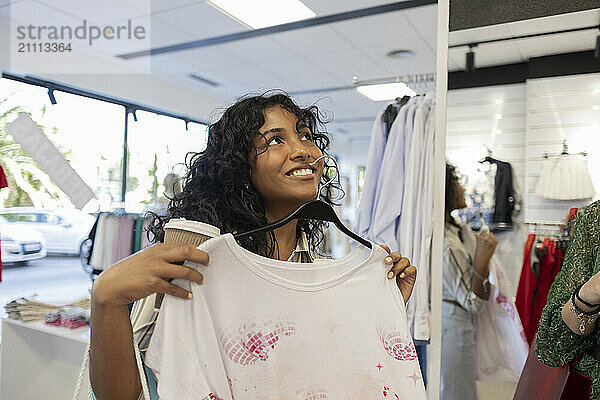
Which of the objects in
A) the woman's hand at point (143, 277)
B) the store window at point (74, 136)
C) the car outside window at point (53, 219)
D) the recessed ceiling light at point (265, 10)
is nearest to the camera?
the woman's hand at point (143, 277)

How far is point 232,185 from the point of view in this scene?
41.3 inches

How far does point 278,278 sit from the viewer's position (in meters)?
0.88

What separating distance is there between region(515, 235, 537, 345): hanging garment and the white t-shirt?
1182mm

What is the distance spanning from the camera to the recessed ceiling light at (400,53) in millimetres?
3600

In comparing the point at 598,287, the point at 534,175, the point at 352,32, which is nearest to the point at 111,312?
the point at 598,287

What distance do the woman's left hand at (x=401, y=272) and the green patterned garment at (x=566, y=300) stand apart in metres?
0.61

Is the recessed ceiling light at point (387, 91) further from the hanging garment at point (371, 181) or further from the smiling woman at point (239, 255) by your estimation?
the smiling woman at point (239, 255)

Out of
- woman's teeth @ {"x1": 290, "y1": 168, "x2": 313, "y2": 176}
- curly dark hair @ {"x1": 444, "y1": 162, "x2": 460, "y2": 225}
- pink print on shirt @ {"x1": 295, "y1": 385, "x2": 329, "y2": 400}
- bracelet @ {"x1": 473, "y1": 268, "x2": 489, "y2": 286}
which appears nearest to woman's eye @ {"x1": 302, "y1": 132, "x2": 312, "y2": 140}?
woman's teeth @ {"x1": 290, "y1": 168, "x2": 313, "y2": 176}

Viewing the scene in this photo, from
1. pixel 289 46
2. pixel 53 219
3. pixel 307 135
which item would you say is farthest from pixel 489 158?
pixel 53 219

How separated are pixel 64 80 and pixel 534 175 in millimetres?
3606

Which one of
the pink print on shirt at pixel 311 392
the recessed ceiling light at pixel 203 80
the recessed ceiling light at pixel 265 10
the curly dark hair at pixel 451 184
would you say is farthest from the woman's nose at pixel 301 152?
the recessed ceiling light at pixel 203 80

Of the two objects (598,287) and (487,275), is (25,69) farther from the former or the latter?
(598,287)

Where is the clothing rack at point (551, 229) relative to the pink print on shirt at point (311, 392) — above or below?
above

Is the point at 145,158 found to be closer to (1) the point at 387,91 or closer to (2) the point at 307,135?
(1) the point at 387,91
